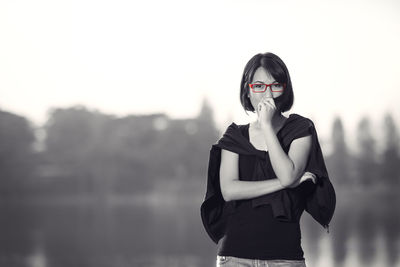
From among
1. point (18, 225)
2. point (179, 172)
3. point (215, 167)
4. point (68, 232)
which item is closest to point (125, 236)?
point (68, 232)

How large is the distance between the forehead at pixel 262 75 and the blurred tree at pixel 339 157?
29.9 meters

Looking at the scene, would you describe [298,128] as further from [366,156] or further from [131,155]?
[131,155]

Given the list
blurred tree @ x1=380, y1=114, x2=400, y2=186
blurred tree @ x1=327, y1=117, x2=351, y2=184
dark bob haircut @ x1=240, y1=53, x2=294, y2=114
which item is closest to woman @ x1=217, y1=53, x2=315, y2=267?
dark bob haircut @ x1=240, y1=53, x2=294, y2=114

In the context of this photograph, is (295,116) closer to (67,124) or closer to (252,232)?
(252,232)

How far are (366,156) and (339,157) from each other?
6.54 ft

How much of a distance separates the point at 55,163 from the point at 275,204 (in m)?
33.5

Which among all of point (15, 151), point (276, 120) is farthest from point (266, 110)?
point (15, 151)

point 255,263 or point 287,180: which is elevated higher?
point 287,180

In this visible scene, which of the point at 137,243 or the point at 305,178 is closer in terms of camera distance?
the point at 305,178

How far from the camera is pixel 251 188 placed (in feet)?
3.65

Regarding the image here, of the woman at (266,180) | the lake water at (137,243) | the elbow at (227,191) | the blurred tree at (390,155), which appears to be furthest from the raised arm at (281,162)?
→ the blurred tree at (390,155)

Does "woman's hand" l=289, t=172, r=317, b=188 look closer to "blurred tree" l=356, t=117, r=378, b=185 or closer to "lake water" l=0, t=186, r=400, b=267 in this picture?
"lake water" l=0, t=186, r=400, b=267

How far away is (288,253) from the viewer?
1.09m

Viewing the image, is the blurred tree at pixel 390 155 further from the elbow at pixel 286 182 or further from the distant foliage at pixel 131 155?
the elbow at pixel 286 182
